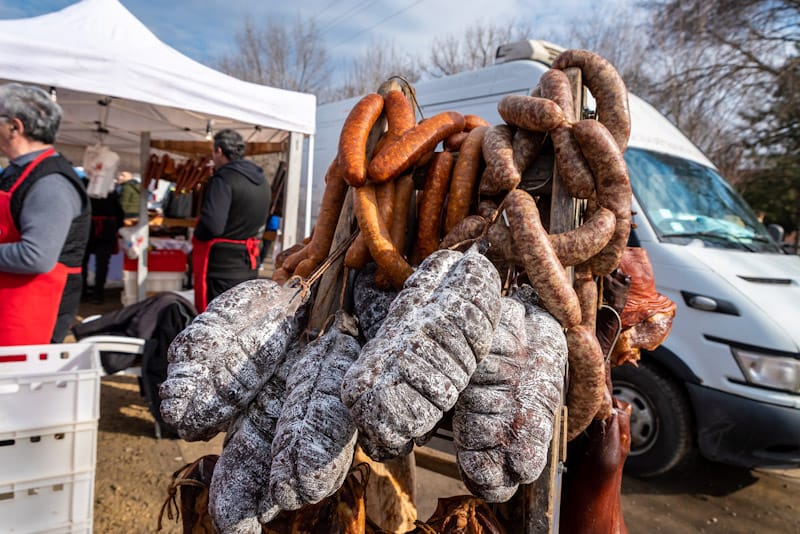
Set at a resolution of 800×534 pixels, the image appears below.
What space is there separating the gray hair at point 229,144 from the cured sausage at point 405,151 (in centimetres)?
308

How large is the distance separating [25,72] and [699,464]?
21.2 ft

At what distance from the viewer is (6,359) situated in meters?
2.58

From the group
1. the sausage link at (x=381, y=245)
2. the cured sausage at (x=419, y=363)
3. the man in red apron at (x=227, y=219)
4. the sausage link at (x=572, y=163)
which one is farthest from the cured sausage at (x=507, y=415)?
the man in red apron at (x=227, y=219)

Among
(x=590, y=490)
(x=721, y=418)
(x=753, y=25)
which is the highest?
(x=753, y=25)

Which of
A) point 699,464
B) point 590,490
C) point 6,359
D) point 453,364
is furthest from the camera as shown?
point 699,464

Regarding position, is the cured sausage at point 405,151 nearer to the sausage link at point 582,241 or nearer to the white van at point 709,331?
the sausage link at point 582,241

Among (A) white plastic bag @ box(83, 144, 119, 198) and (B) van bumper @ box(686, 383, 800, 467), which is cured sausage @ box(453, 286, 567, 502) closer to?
(B) van bumper @ box(686, 383, 800, 467)

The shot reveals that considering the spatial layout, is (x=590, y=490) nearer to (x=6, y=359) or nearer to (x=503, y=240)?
(x=503, y=240)

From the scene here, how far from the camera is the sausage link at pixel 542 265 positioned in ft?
3.56

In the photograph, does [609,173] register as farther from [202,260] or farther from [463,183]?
[202,260]

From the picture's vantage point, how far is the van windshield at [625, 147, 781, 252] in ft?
12.4

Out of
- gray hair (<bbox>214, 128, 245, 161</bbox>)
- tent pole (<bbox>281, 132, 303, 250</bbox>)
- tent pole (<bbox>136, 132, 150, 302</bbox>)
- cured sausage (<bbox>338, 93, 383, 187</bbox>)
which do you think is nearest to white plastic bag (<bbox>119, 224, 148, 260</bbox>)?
tent pole (<bbox>136, 132, 150, 302</bbox>)

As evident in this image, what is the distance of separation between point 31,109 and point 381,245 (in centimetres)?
237

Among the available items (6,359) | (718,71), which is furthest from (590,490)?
(718,71)
